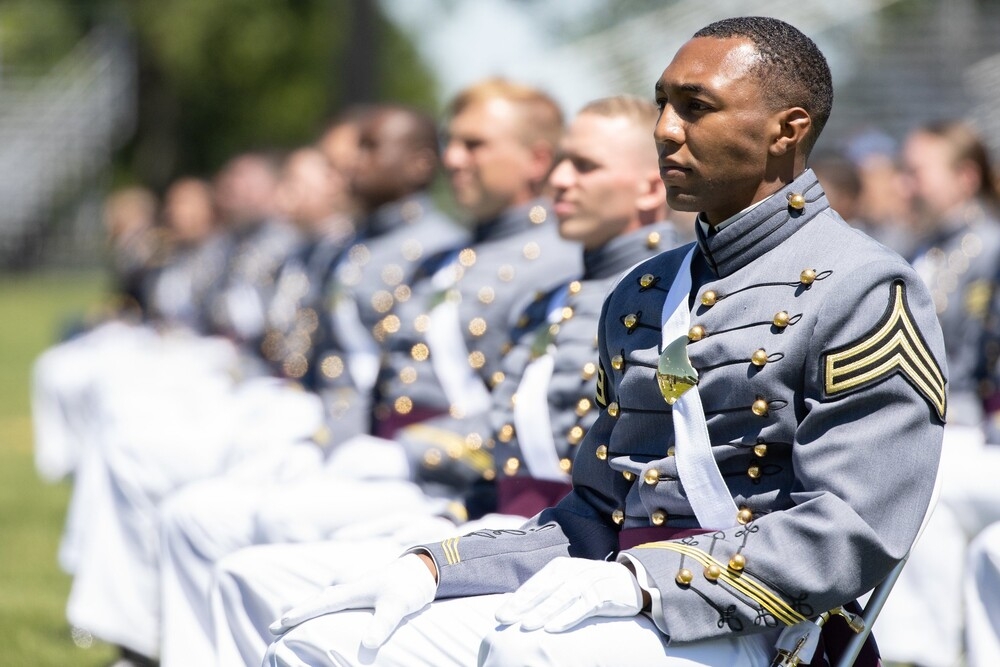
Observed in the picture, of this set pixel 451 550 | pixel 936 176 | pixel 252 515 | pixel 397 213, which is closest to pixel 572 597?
pixel 451 550

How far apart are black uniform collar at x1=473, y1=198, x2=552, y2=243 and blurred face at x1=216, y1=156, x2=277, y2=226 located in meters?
4.35

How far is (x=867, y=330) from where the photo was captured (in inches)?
95.0

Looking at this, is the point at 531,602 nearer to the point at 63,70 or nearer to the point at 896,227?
the point at 896,227

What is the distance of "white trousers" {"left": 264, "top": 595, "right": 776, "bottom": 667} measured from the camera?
237cm

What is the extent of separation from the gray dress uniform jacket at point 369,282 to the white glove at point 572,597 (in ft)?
10.3

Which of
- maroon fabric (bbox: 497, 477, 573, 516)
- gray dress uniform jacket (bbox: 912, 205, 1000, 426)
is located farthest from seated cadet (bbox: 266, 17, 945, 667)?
gray dress uniform jacket (bbox: 912, 205, 1000, 426)

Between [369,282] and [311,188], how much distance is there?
6.66ft

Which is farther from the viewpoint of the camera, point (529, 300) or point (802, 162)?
point (529, 300)

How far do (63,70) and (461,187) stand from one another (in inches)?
1081

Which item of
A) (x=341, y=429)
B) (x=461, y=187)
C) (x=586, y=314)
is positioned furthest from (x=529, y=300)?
(x=341, y=429)

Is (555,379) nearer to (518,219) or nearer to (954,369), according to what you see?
(518,219)

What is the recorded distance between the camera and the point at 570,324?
374cm

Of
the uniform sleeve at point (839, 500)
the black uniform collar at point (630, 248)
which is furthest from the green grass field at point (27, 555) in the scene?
the uniform sleeve at point (839, 500)

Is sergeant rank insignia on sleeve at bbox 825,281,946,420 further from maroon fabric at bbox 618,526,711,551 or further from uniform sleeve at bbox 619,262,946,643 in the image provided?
maroon fabric at bbox 618,526,711,551
